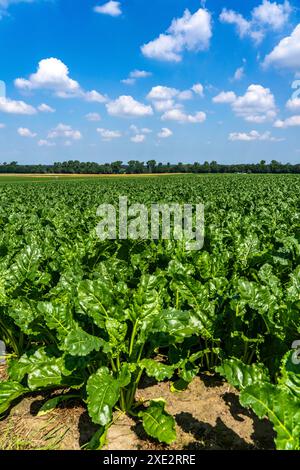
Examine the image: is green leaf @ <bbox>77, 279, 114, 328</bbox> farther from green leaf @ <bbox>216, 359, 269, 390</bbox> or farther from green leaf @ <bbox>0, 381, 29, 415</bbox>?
green leaf @ <bbox>216, 359, 269, 390</bbox>

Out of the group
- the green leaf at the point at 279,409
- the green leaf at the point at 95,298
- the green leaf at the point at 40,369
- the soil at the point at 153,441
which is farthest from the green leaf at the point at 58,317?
the green leaf at the point at 279,409

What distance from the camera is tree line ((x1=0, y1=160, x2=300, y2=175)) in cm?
10994

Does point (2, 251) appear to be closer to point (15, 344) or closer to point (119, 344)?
point (15, 344)

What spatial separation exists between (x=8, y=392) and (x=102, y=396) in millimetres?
1080

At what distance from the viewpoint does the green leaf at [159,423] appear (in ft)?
8.77

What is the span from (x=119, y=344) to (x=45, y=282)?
62.8 inches

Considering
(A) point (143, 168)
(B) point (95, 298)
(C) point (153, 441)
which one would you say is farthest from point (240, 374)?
(A) point (143, 168)

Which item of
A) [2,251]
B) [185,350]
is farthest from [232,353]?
[2,251]

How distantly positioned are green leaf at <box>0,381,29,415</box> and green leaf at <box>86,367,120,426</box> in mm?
899

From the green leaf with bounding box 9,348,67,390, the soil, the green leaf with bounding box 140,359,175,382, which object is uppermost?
the green leaf with bounding box 140,359,175,382

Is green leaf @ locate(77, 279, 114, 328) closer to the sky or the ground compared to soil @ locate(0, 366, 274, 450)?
closer to the sky

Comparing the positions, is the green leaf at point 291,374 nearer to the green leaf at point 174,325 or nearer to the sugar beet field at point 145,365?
the sugar beet field at point 145,365

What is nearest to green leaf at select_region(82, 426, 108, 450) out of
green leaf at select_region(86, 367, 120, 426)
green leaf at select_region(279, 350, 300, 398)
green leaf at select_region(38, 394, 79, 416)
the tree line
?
green leaf at select_region(86, 367, 120, 426)

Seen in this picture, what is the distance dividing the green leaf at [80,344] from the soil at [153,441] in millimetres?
807
